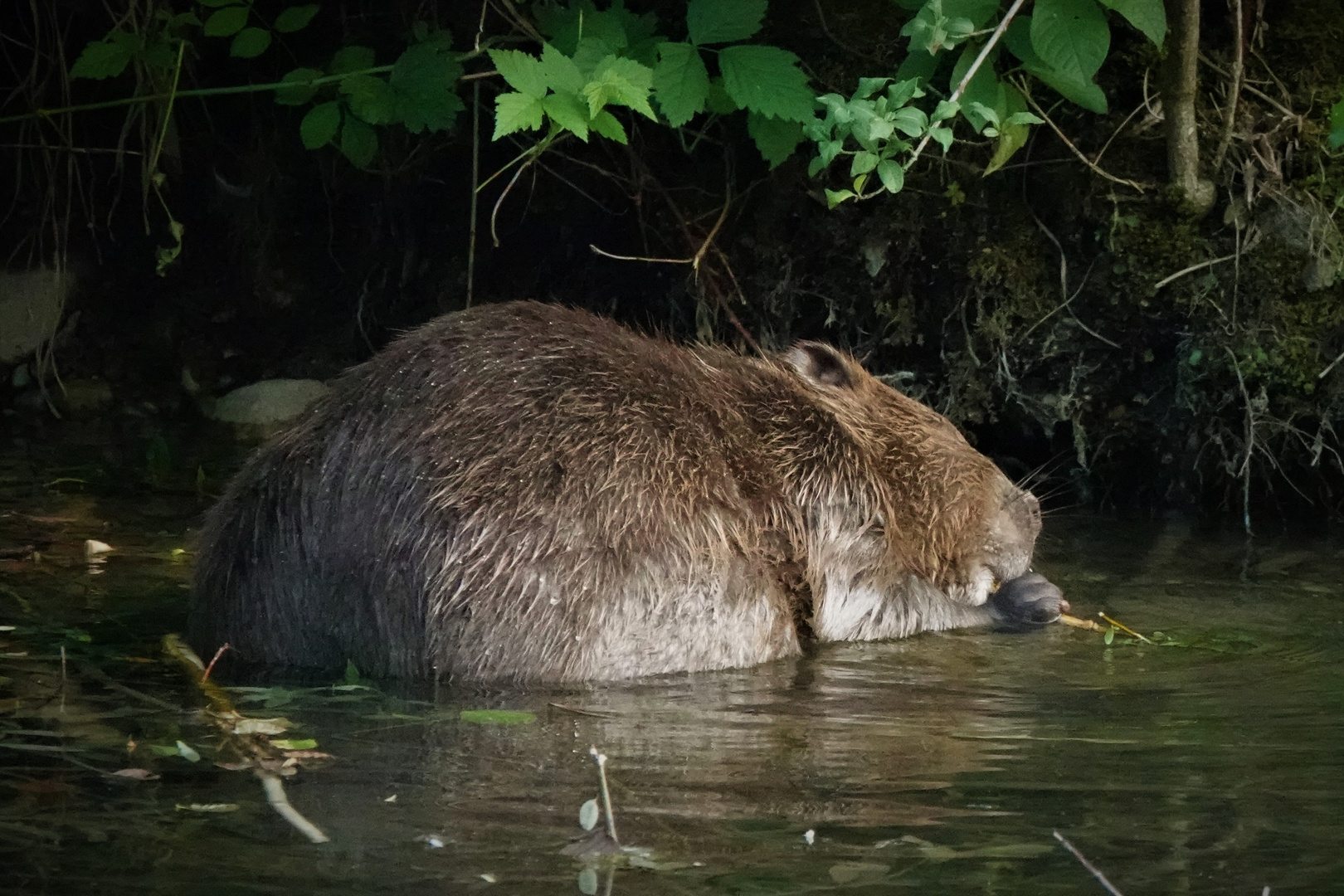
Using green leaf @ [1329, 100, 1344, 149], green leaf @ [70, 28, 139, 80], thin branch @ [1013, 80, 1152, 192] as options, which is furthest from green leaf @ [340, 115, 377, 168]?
green leaf @ [1329, 100, 1344, 149]

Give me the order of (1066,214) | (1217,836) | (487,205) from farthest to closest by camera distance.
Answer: (487,205) → (1066,214) → (1217,836)

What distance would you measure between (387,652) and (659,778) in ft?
2.76

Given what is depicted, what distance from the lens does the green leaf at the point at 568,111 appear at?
3670 millimetres

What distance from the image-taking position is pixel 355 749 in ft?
8.89

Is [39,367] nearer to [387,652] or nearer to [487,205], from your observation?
[487,205]

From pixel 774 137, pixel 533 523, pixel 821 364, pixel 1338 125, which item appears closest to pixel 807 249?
pixel 821 364

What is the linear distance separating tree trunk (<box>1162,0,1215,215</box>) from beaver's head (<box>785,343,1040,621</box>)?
39.2 inches

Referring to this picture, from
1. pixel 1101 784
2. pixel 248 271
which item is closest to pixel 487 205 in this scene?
pixel 248 271

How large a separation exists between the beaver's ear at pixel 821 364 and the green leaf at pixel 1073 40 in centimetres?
100

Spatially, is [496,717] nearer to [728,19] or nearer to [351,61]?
[728,19]

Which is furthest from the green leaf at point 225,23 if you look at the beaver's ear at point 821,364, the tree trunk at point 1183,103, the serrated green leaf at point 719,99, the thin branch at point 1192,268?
the thin branch at point 1192,268

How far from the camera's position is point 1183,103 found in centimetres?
436

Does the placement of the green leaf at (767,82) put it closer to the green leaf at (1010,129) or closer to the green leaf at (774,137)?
→ the green leaf at (774,137)

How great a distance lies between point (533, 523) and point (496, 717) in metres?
0.44
